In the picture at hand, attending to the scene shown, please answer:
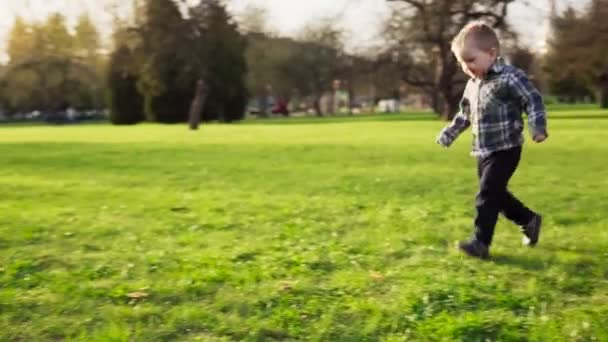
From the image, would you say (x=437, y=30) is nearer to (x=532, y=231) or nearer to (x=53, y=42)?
(x=532, y=231)

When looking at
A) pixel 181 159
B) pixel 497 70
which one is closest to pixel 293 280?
pixel 497 70

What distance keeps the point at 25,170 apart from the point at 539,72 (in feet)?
177

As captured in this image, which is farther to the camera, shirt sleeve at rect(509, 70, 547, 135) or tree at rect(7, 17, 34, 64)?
tree at rect(7, 17, 34, 64)

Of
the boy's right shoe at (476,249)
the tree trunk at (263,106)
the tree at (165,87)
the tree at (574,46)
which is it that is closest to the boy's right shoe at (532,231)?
the boy's right shoe at (476,249)

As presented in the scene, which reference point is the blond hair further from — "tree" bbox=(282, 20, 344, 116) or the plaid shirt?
"tree" bbox=(282, 20, 344, 116)

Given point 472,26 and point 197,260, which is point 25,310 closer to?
point 197,260

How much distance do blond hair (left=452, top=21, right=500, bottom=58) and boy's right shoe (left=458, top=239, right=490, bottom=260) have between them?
→ 4.60ft

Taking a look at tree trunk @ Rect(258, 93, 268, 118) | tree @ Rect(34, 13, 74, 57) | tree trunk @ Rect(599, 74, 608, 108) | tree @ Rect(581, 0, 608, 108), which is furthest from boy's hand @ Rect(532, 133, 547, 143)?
tree trunk @ Rect(258, 93, 268, 118)

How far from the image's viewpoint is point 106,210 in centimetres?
795

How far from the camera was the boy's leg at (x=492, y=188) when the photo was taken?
17.3 feet

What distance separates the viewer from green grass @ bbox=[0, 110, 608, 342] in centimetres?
382

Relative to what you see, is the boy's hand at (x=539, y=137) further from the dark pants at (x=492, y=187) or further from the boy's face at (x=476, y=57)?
the boy's face at (x=476, y=57)

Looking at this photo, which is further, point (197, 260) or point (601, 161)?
point (601, 161)

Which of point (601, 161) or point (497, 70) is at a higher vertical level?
point (497, 70)
